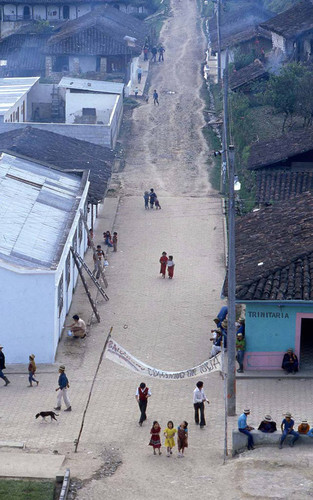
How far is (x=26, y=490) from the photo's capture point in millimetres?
19547

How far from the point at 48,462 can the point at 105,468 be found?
3.94 ft

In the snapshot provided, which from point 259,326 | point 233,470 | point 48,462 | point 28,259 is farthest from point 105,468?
point 28,259

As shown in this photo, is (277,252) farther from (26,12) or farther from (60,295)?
(26,12)

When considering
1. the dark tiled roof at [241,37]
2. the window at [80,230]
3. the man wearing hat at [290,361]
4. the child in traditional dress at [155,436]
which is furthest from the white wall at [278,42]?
the child in traditional dress at [155,436]

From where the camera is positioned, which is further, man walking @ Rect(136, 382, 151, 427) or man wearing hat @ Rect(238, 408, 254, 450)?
man walking @ Rect(136, 382, 151, 427)

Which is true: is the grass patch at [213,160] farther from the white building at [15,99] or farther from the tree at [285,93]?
the white building at [15,99]

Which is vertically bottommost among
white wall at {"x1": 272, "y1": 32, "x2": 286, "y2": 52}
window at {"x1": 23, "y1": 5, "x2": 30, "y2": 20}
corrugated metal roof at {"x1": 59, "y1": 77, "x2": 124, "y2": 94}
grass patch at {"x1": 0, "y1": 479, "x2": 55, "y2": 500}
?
grass patch at {"x1": 0, "y1": 479, "x2": 55, "y2": 500}

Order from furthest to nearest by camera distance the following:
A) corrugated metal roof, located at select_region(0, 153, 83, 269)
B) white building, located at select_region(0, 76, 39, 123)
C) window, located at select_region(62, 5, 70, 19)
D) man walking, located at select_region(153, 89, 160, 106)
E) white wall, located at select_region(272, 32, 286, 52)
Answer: window, located at select_region(62, 5, 70, 19), white wall, located at select_region(272, 32, 286, 52), man walking, located at select_region(153, 89, 160, 106), white building, located at select_region(0, 76, 39, 123), corrugated metal roof, located at select_region(0, 153, 83, 269)

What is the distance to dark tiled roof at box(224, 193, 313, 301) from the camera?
25.4 m

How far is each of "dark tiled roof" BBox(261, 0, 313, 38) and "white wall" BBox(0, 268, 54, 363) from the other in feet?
123

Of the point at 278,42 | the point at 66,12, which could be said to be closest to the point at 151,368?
the point at 278,42

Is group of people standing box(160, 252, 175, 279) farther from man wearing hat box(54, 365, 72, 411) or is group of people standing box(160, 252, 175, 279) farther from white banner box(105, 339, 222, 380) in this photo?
white banner box(105, 339, 222, 380)

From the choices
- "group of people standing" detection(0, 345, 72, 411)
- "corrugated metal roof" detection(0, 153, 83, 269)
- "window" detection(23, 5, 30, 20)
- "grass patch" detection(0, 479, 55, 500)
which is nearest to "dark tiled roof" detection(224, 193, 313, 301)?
"group of people standing" detection(0, 345, 72, 411)

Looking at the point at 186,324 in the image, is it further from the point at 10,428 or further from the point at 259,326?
the point at 10,428
